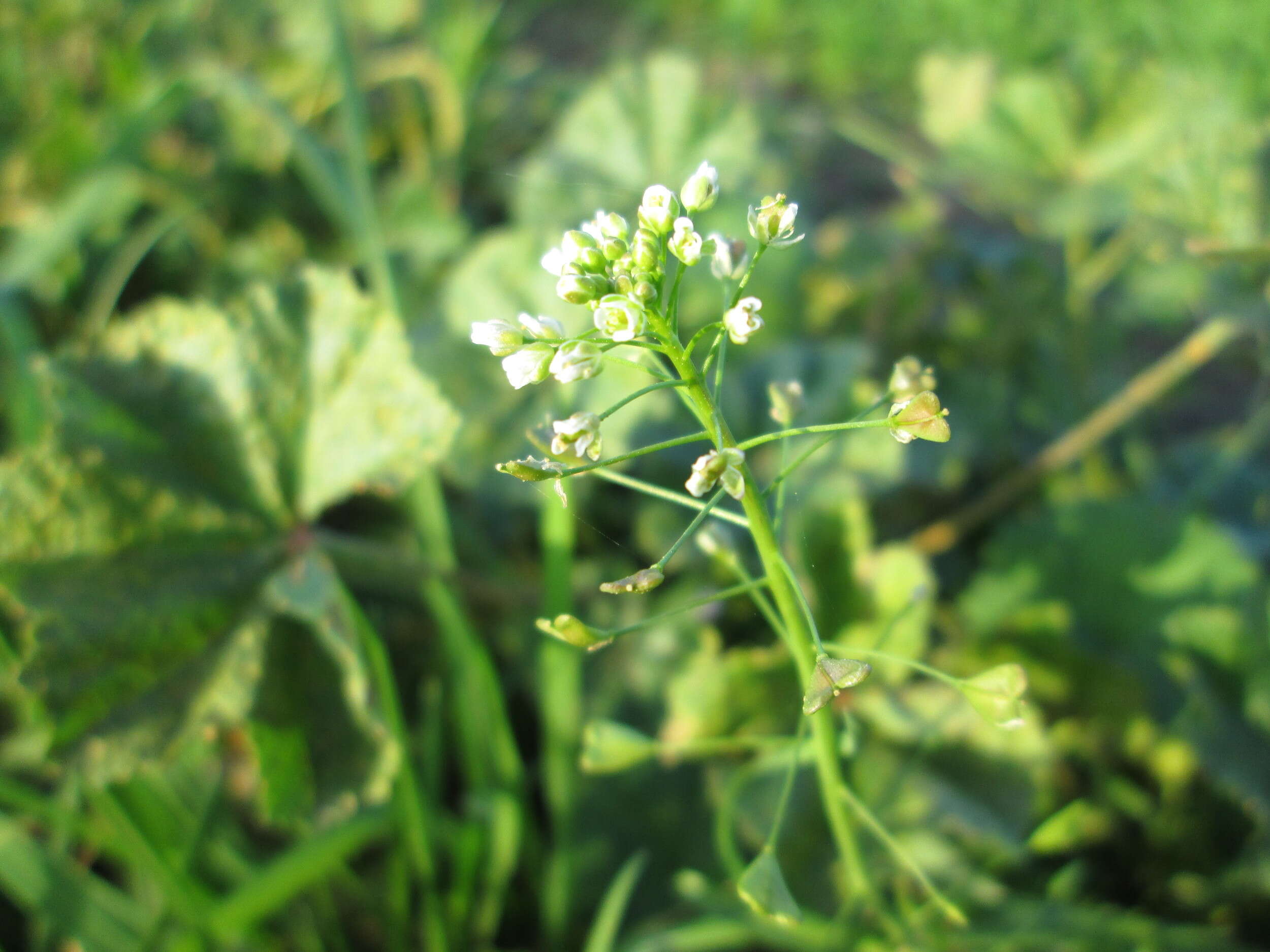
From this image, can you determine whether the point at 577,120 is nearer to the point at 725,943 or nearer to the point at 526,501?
the point at 526,501

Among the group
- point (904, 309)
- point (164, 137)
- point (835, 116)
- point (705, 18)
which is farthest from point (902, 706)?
point (705, 18)

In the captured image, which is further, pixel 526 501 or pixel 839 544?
pixel 526 501

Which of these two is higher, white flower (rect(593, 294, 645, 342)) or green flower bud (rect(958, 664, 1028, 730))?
white flower (rect(593, 294, 645, 342))

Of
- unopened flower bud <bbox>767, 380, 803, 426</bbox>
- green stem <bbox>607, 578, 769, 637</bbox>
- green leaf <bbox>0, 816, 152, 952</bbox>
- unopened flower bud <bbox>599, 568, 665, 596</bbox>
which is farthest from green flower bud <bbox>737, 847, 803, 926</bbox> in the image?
green leaf <bbox>0, 816, 152, 952</bbox>

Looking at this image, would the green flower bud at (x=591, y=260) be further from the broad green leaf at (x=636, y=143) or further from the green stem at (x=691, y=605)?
the broad green leaf at (x=636, y=143)

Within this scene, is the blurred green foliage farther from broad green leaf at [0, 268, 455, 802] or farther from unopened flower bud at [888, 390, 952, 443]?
unopened flower bud at [888, 390, 952, 443]

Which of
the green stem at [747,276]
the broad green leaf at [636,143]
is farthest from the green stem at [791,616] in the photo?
the broad green leaf at [636,143]

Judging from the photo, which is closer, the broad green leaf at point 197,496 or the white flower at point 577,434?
the white flower at point 577,434
